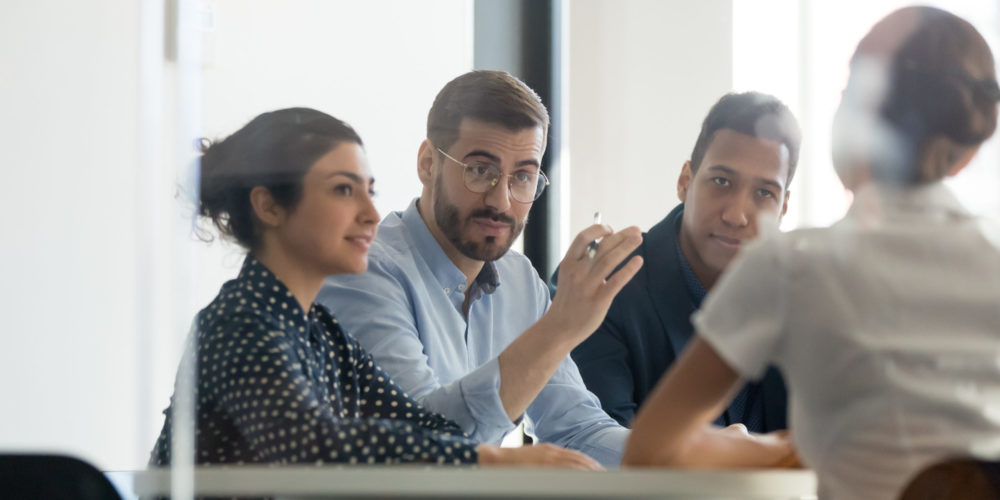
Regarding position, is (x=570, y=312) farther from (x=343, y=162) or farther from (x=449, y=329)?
(x=343, y=162)

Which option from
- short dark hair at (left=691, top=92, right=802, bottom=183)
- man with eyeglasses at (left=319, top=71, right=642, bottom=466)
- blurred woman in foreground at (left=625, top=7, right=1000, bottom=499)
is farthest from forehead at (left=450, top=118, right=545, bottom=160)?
blurred woman in foreground at (left=625, top=7, right=1000, bottom=499)

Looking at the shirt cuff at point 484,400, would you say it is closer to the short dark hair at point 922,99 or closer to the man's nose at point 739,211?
the man's nose at point 739,211

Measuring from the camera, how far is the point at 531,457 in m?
0.86

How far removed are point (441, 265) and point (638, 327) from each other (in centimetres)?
29

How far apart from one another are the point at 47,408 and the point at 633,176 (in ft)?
3.17

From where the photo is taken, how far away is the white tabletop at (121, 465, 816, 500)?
26.5 inches

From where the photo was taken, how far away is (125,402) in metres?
1.54

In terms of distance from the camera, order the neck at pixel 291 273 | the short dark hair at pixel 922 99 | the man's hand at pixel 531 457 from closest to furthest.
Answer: the short dark hair at pixel 922 99, the man's hand at pixel 531 457, the neck at pixel 291 273

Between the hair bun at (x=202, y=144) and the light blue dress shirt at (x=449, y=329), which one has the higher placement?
the hair bun at (x=202, y=144)

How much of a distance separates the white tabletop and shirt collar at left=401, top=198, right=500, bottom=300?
66 cm

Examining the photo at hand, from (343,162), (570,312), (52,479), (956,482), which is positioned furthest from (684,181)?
(52,479)

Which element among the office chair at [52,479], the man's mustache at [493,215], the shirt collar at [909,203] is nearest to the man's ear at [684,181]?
the man's mustache at [493,215]

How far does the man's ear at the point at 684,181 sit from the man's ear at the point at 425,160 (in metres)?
0.33

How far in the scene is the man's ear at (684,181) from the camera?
4.23 ft
